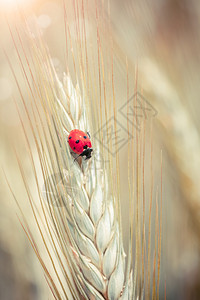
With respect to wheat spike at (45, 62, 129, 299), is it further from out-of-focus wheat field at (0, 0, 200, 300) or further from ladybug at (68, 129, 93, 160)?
out-of-focus wheat field at (0, 0, 200, 300)

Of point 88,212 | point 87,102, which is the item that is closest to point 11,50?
point 87,102

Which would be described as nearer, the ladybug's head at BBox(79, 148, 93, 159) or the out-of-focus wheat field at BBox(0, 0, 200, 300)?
the ladybug's head at BBox(79, 148, 93, 159)

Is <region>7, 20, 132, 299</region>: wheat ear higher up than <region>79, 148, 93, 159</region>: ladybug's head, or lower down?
lower down

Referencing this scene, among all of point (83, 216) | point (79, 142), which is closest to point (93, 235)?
point (83, 216)

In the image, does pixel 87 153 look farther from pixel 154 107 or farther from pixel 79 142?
pixel 154 107

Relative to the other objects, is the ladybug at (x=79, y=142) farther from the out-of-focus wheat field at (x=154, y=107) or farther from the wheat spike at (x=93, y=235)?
the out-of-focus wheat field at (x=154, y=107)

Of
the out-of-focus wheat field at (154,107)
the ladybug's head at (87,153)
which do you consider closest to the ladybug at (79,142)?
the ladybug's head at (87,153)

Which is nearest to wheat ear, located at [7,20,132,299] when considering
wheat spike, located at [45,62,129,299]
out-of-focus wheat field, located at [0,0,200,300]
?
wheat spike, located at [45,62,129,299]

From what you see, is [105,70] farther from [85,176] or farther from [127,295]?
[127,295]
